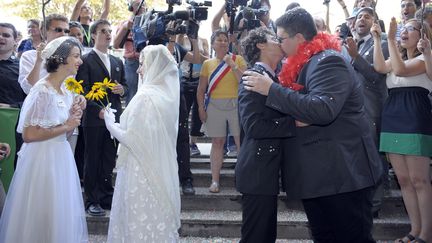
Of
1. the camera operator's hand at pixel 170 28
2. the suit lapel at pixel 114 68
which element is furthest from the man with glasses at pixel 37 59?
the camera operator's hand at pixel 170 28

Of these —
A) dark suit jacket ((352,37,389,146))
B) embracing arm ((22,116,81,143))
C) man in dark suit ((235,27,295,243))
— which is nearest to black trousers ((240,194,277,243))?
man in dark suit ((235,27,295,243))

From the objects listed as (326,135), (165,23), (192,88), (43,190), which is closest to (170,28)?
(165,23)

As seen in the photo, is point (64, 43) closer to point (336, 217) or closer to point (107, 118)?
point (107, 118)

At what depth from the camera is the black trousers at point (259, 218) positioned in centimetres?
337

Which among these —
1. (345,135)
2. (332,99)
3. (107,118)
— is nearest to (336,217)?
(345,135)

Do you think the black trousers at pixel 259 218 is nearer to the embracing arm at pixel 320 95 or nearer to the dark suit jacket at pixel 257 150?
the dark suit jacket at pixel 257 150

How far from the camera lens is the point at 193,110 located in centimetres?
617

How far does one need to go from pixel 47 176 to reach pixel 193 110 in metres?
2.70

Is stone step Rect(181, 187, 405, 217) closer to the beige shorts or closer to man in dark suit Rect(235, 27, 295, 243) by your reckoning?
the beige shorts

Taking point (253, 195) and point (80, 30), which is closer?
point (253, 195)

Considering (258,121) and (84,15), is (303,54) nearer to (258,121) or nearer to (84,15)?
(258,121)

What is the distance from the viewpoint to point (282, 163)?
3355mm

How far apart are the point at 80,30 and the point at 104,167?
174cm

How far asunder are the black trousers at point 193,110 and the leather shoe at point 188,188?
0.88 metres
